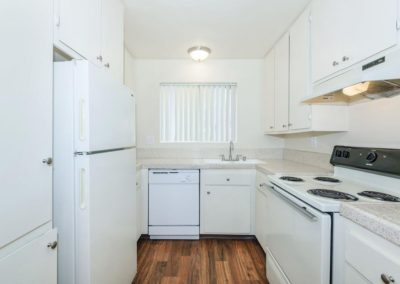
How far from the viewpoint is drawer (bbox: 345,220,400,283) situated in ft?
2.33

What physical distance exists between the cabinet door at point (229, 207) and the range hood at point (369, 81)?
130 centimetres

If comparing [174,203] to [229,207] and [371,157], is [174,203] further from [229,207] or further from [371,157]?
[371,157]

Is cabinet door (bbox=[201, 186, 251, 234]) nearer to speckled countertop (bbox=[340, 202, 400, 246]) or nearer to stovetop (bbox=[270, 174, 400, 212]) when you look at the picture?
stovetop (bbox=[270, 174, 400, 212])

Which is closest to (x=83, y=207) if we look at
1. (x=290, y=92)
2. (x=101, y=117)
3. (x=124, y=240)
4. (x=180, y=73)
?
(x=101, y=117)

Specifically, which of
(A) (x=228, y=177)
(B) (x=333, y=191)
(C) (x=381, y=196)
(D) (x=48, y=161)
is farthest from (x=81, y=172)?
(A) (x=228, y=177)

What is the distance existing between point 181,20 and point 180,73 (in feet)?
3.33

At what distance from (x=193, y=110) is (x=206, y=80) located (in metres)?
0.45

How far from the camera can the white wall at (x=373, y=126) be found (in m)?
1.32

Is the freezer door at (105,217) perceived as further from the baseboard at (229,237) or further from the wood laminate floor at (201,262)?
the baseboard at (229,237)

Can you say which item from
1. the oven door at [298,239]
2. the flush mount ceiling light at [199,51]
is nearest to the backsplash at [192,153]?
the flush mount ceiling light at [199,51]

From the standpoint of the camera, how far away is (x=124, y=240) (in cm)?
152

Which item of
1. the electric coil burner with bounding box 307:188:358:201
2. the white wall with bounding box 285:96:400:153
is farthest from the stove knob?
the electric coil burner with bounding box 307:188:358:201

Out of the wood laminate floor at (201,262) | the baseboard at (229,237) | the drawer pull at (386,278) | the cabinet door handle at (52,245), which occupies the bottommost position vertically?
the wood laminate floor at (201,262)

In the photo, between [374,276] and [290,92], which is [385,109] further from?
[374,276]
